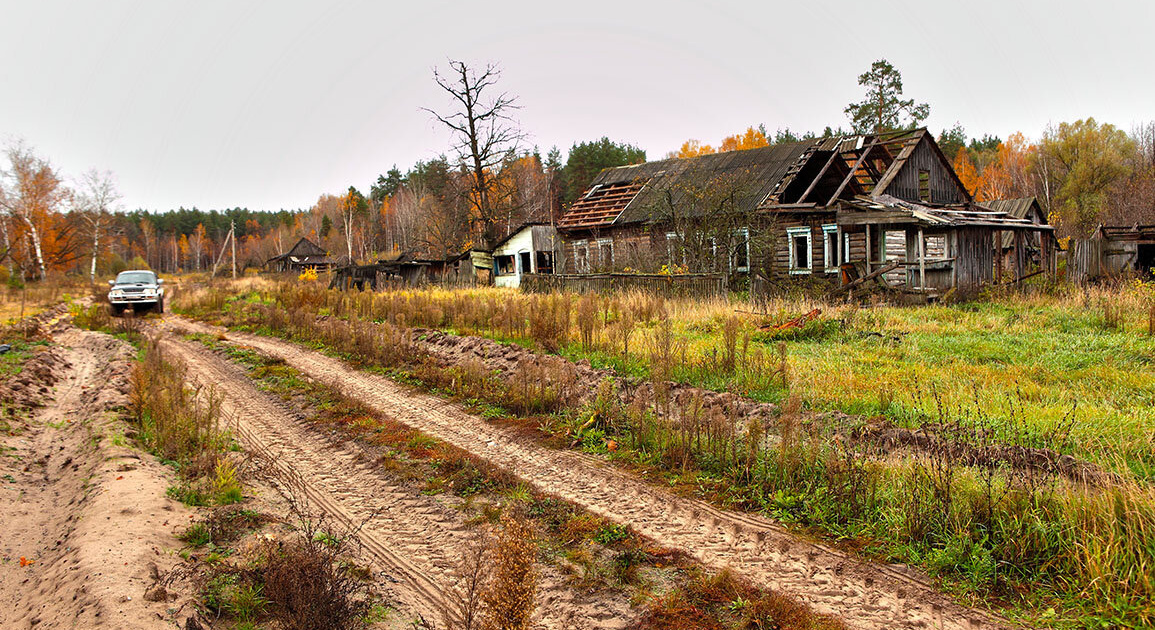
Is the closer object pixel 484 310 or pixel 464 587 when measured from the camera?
pixel 464 587

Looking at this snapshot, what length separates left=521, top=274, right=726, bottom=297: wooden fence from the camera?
1797cm

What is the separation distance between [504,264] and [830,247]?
1654 cm

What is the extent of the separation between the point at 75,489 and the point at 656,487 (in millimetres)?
5618

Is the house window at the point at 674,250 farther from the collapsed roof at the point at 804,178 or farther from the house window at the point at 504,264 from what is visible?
the house window at the point at 504,264

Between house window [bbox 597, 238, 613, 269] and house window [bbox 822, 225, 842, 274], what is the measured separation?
357 inches

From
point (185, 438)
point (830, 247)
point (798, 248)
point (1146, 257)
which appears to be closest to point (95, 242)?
point (798, 248)

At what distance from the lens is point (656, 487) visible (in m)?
6.24

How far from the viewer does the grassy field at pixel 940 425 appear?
169 inches

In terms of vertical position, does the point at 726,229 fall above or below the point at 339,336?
above

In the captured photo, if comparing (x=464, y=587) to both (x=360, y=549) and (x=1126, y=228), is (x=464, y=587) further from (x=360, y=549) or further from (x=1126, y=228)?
(x=1126, y=228)

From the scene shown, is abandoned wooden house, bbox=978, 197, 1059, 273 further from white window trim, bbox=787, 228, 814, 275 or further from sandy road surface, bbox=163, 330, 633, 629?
sandy road surface, bbox=163, 330, 633, 629

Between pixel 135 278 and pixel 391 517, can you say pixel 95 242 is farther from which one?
pixel 391 517

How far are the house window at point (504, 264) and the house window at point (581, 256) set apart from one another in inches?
147

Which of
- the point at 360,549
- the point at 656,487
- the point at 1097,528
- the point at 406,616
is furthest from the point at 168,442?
the point at 1097,528
